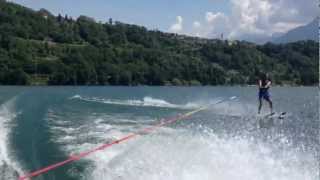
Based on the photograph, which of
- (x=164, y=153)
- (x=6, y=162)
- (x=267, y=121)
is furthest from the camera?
(x=267, y=121)

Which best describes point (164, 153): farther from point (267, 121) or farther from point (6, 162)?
point (267, 121)

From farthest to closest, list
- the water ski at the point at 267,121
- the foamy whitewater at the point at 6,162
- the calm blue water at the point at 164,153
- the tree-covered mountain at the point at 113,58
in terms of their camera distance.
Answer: the tree-covered mountain at the point at 113,58
the water ski at the point at 267,121
the calm blue water at the point at 164,153
the foamy whitewater at the point at 6,162

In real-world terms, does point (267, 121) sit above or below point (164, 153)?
below

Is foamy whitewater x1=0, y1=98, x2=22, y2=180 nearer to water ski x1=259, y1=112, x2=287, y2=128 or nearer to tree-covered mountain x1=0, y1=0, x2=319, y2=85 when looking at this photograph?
water ski x1=259, y1=112, x2=287, y2=128

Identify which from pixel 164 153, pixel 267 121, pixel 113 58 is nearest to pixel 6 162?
pixel 164 153

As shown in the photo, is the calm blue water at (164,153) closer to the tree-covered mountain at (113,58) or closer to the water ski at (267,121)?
the water ski at (267,121)

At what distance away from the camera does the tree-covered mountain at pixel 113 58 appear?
359ft

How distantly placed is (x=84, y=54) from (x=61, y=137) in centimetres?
11301

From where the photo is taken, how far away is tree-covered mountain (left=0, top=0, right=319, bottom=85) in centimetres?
10950

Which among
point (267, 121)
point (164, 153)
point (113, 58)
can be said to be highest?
point (113, 58)

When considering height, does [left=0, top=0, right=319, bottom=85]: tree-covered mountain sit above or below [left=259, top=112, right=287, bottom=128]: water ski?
above

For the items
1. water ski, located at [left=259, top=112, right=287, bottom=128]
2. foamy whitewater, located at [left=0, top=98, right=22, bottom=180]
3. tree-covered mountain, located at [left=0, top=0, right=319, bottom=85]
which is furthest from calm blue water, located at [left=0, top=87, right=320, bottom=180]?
tree-covered mountain, located at [left=0, top=0, right=319, bottom=85]

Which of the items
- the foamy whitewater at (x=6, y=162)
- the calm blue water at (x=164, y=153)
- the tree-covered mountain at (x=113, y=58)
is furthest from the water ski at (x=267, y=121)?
the tree-covered mountain at (x=113, y=58)

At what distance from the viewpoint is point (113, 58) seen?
133625 millimetres
